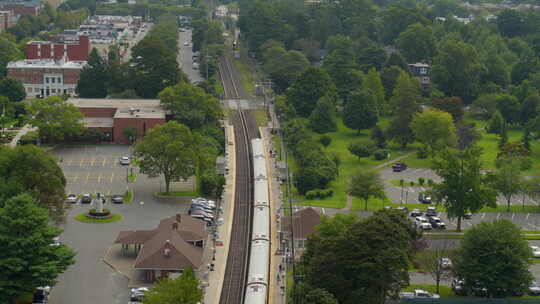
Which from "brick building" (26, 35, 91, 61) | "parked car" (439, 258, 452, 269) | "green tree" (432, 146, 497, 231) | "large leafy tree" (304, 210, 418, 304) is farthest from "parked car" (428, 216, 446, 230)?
"brick building" (26, 35, 91, 61)

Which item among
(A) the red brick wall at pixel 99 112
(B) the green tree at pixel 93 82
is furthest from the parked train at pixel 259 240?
(B) the green tree at pixel 93 82

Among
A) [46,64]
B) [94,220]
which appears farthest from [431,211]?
[46,64]

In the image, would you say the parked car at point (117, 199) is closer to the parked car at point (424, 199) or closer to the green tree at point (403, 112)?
the parked car at point (424, 199)

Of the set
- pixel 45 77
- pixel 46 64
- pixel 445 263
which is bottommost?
pixel 445 263

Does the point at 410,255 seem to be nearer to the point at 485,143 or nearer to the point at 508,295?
the point at 508,295

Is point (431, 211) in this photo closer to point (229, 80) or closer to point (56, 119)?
point (56, 119)

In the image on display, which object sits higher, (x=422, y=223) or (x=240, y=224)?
(x=422, y=223)
